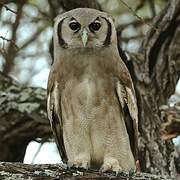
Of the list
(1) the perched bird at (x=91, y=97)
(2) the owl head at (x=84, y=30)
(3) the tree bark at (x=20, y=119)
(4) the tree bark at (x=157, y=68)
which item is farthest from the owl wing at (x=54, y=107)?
(4) the tree bark at (x=157, y=68)

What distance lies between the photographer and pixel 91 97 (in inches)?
167

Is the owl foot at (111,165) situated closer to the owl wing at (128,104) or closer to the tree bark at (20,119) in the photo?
the owl wing at (128,104)

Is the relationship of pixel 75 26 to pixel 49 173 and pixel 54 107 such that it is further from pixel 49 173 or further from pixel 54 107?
pixel 49 173

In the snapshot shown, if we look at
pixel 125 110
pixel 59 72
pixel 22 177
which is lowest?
pixel 22 177

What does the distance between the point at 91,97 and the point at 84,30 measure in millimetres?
519

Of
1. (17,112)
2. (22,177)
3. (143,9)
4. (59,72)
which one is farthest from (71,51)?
(143,9)

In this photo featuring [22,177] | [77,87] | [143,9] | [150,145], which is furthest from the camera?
[143,9]

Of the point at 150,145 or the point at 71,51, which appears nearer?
the point at 71,51

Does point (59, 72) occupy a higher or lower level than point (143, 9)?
lower

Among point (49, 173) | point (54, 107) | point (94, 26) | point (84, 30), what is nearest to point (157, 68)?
point (94, 26)

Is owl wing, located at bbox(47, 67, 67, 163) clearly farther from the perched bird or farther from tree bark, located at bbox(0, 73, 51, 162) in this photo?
tree bark, located at bbox(0, 73, 51, 162)

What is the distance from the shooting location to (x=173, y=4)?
5.30 metres

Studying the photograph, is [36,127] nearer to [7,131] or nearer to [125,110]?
[7,131]

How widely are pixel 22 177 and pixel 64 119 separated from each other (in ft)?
4.23
